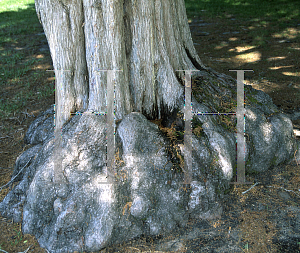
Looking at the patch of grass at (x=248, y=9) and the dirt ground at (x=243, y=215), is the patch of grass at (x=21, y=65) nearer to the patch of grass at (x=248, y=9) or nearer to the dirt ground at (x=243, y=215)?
the dirt ground at (x=243, y=215)

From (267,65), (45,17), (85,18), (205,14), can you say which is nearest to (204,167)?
(85,18)

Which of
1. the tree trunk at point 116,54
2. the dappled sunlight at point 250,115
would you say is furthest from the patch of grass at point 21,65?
the dappled sunlight at point 250,115

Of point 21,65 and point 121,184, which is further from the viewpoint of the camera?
point 21,65

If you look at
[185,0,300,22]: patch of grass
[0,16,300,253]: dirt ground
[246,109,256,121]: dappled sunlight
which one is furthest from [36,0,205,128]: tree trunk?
[185,0,300,22]: patch of grass

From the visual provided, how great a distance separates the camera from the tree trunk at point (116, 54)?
3047mm

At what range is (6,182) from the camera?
3.81 metres

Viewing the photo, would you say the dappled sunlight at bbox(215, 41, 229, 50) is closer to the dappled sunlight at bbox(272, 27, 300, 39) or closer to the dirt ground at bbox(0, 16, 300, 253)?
the dappled sunlight at bbox(272, 27, 300, 39)

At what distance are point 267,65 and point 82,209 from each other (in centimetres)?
553

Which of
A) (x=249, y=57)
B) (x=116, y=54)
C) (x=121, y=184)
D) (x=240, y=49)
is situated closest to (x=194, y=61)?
(x=116, y=54)

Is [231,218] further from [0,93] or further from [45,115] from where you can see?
[0,93]

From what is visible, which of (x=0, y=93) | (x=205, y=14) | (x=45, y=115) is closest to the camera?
(x=45, y=115)

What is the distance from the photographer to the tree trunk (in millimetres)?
3047

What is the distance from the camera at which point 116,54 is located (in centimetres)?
309

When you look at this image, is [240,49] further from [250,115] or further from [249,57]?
[250,115]
